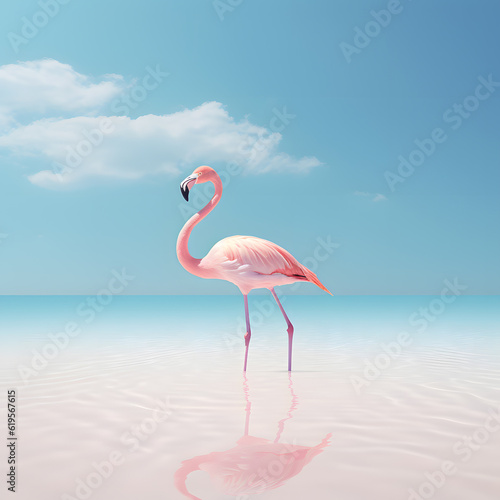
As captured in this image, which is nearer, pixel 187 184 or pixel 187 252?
pixel 187 184

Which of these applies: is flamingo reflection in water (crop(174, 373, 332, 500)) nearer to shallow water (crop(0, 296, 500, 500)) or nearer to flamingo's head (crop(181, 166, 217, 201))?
shallow water (crop(0, 296, 500, 500))

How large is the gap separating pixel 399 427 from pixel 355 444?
52cm

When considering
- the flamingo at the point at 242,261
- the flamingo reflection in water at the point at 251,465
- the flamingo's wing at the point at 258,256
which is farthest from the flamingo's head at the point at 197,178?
the flamingo reflection in water at the point at 251,465

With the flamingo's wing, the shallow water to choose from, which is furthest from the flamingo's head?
the shallow water

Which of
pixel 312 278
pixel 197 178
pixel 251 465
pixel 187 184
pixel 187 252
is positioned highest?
pixel 197 178

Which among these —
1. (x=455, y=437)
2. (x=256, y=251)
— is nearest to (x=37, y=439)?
(x=455, y=437)

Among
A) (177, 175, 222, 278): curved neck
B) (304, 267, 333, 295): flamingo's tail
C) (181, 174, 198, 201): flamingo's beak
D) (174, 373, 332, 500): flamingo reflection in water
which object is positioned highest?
(181, 174, 198, 201): flamingo's beak

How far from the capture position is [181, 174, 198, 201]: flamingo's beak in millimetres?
4934

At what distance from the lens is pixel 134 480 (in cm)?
225

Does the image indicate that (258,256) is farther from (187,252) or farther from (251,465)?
(251,465)

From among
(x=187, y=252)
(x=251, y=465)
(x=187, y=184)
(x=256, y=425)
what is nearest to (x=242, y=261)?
(x=187, y=252)

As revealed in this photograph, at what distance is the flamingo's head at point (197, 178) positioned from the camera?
4.95 metres

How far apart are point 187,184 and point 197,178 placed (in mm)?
269

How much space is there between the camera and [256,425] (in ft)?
10.1
